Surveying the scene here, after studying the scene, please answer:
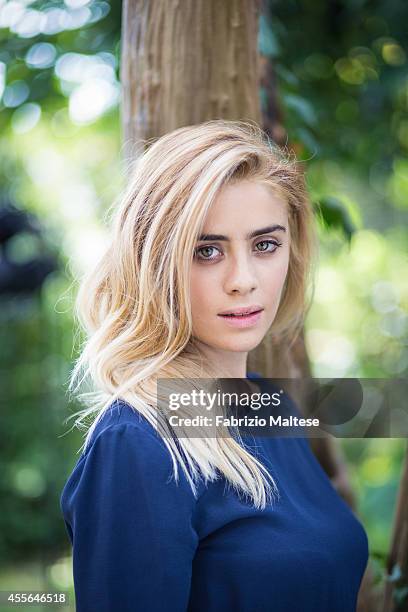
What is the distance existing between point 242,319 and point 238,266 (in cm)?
10

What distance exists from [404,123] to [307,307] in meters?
1.28

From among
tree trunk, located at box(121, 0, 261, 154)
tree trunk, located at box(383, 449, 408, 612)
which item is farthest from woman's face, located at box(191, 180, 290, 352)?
tree trunk, located at box(383, 449, 408, 612)

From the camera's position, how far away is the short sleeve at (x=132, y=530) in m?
0.90

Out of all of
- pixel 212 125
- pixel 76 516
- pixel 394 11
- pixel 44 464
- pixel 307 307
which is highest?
pixel 394 11

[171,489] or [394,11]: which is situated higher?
[394,11]

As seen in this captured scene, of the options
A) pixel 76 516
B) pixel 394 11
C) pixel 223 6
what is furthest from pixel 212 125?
pixel 394 11

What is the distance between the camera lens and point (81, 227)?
12.6 ft

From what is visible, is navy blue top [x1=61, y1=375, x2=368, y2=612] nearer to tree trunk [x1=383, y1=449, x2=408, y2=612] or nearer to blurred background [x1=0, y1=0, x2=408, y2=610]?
blurred background [x1=0, y1=0, x2=408, y2=610]

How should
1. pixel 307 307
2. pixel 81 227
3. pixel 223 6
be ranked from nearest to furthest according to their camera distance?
pixel 223 6, pixel 307 307, pixel 81 227

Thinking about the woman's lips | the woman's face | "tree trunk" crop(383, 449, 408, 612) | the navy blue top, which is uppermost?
the woman's face

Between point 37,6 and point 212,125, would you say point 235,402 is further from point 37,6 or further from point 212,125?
point 37,6

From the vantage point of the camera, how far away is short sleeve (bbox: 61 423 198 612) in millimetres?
898

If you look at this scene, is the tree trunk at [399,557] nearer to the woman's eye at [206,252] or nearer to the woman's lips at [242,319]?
the woman's lips at [242,319]

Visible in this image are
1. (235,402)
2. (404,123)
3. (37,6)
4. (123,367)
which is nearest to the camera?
(123,367)
